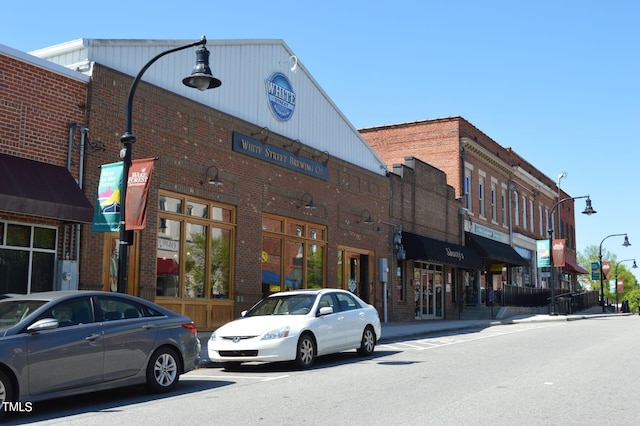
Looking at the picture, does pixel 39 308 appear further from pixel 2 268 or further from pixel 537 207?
pixel 537 207

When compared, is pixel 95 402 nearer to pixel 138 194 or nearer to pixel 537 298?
pixel 138 194

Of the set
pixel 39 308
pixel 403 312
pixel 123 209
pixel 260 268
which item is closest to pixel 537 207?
pixel 403 312

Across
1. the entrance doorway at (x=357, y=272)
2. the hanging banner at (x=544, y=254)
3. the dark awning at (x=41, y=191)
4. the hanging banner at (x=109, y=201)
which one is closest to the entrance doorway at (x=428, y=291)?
the entrance doorway at (x=357, y=272)

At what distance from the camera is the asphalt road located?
7.58 metres

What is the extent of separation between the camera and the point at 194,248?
58.6ft

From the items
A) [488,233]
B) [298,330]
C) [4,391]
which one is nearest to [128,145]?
[298,330]

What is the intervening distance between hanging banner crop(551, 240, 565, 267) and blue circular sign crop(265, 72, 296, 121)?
20315mm

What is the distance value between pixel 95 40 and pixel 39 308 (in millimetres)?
8757

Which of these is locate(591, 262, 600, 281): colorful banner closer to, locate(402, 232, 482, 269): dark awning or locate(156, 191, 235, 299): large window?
locate(402, 232, 482, 269): dark awning

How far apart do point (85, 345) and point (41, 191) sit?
5.53 meters

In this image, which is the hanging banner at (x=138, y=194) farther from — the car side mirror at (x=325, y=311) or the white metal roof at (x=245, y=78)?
the white metal roof at (x=245, y=78)

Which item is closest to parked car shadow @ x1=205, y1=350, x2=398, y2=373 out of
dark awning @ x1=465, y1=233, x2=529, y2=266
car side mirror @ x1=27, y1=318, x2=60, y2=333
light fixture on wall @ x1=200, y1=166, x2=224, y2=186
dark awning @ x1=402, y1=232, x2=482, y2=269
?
car side mirror @ x1=27, y1=318, x2=60, y2=333

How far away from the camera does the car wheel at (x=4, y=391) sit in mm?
7429

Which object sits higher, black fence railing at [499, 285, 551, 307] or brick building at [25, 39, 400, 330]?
brick building at [25, 39, 400, 330]
